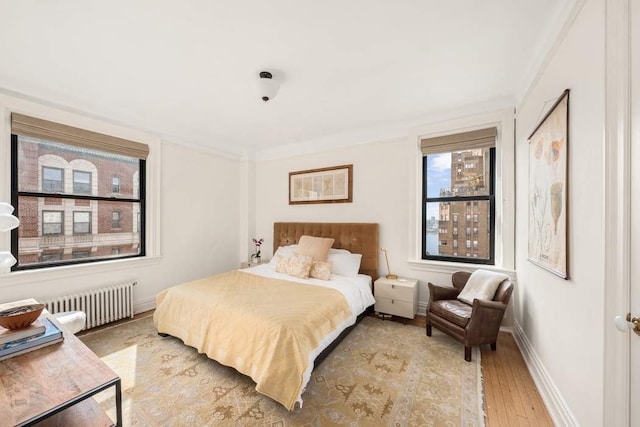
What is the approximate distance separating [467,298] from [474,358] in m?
0.56

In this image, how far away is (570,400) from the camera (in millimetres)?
1444

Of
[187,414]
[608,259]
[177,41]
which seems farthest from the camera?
[177,41]

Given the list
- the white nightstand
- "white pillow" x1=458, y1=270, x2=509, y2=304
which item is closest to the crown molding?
"white pillow" x1=458, y1=270, x2=509, y2=304

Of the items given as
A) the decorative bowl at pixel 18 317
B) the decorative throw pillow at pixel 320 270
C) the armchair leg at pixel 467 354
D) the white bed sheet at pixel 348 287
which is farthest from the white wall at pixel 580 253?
the decorative bowl at pixel 18 317

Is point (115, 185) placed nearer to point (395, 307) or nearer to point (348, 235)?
point (348, 235)

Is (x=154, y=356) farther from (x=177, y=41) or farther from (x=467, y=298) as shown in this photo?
(x=467, y=298)

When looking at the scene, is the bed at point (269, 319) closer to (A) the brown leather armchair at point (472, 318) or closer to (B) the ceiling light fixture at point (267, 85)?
(A) the brown leather armchair at point (472, 318)

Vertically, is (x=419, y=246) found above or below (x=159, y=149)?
below

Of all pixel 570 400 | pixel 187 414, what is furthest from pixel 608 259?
pixel 187 414

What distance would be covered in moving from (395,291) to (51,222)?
4.06m

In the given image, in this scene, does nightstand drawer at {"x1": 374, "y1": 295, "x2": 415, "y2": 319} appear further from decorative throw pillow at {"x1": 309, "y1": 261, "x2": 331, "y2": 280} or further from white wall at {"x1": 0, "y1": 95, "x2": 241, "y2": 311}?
white wall at {"x1": 0, "y1": 95, "x2": 241, "y2": 311}

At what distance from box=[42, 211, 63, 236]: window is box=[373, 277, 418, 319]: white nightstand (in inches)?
150

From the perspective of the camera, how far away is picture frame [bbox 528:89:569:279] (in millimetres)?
1510

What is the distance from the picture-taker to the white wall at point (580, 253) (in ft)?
3.91
